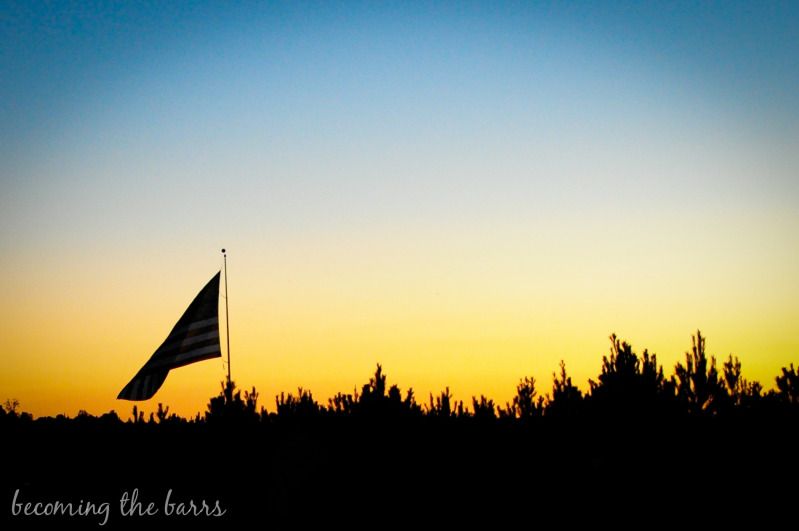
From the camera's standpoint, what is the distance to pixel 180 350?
17906 millimetres

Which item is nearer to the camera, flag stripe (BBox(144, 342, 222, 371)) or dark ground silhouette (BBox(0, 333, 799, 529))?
dark ground silhouette (BBox(0, 333, 799, 529))

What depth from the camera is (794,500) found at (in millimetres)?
12250

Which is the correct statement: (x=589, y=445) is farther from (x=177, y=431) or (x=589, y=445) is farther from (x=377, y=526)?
(x=177, y=431)

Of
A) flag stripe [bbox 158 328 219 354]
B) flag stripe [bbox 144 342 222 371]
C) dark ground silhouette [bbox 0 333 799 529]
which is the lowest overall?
dark ground silhouette [bbox 0 333 799 529]

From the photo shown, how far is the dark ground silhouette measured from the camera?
1282 centimetres

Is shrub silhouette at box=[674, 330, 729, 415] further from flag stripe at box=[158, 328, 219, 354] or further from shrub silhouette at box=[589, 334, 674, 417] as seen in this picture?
flag stripe at box=[158, 328, 219, 354]

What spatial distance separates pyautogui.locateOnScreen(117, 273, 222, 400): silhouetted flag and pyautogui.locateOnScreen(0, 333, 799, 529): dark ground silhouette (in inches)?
36.7

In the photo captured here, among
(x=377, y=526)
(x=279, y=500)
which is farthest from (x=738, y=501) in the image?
(x=279, y=500)

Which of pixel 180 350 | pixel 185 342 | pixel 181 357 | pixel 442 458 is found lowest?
pixel 442 458

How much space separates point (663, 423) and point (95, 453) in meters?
12.5

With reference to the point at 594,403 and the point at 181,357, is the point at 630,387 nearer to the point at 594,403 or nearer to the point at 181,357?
the point at 594,403

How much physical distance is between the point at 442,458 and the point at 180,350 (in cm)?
718

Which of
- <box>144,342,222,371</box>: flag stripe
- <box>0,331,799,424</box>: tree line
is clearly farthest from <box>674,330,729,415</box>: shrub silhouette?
<box>144,342,222,371</box>: flag stripe

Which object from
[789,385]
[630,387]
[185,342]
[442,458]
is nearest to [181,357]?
[185,342]
